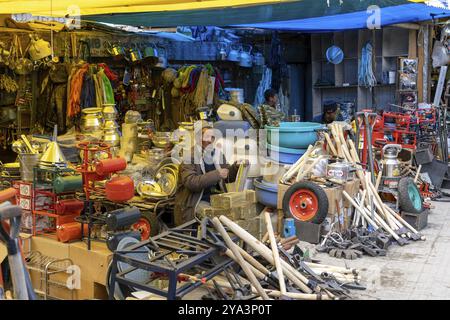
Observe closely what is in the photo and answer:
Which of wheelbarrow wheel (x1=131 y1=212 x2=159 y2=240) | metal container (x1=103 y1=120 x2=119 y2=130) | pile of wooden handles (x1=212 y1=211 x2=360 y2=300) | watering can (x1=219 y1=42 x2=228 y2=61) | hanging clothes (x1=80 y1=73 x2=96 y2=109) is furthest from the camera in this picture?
watering can (x1=219 y1=42 x2=228 y2=61)

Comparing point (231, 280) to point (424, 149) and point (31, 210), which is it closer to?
point (31, 210)

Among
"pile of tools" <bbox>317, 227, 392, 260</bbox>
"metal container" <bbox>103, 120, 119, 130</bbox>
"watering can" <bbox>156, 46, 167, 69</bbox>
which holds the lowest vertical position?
"pile of tools" <bbox>317, 227, 392, 260</bbox>

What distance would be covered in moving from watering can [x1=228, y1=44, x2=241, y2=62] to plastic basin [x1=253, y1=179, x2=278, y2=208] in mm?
5703

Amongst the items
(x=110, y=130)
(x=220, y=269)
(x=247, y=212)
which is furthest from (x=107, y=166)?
(x=110, y=130)

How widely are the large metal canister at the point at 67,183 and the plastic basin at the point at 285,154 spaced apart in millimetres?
2444

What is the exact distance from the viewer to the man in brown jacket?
553cm

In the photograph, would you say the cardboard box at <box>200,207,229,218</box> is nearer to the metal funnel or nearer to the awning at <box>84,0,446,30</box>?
the metal funnel

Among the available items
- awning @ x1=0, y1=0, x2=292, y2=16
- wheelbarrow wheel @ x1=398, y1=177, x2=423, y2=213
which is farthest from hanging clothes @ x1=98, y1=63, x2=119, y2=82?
wheelbarrow wheel @ x1=398, y1=177, x2=423, y2=213

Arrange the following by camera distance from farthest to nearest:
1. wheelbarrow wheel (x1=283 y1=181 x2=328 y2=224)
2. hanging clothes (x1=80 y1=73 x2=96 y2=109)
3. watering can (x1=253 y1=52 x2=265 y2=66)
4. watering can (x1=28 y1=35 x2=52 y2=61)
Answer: watering can (x1=253 y1=52 x2=265 y2=66) < hanging clothes (x1=80 y1=73 x2=96 y2=109) < watering can (x1=28 y1=35 x2=52 y2=61) < wheelbarrow wheel (x1=283 y1=181 x2=328 y2=224)

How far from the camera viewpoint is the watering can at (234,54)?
12.0 m

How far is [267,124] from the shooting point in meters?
7.53

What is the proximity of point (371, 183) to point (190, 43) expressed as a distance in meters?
6.58
